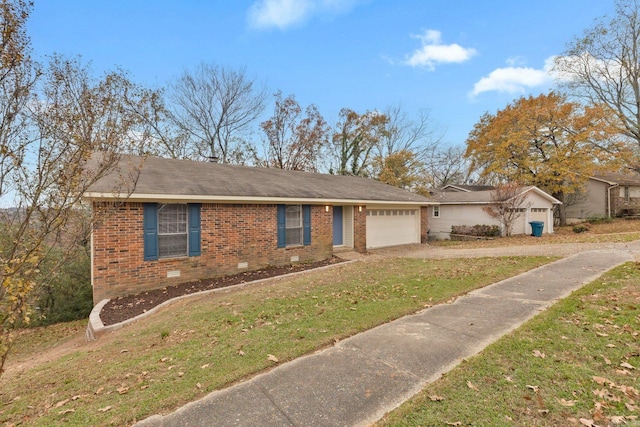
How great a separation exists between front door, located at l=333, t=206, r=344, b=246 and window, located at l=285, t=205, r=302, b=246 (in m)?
2.38

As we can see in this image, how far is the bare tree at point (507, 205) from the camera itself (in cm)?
1667

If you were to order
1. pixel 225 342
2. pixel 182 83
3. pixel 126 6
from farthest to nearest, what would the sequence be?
pixel 182 83
pixel 126 6
pixel 225 342

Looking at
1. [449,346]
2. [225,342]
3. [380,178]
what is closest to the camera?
[449,346]

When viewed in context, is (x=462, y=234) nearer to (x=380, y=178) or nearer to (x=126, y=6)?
(x=380, y=178)

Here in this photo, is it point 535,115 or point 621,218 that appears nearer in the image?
point 535,115

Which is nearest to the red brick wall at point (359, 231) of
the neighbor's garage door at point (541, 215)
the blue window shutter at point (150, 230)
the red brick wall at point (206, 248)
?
the red brick wall at point (206, 248)

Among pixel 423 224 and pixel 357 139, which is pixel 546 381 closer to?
pixel 423 224

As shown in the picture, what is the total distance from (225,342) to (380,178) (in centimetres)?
2536

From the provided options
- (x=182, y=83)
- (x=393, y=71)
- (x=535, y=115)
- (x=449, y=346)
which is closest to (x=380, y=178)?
(x=393, y=71)

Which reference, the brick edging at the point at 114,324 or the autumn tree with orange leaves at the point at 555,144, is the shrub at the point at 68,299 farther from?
the autumn tree with orange leaves at the point at 555,144

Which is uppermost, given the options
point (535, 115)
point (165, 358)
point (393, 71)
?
point (393, 71)

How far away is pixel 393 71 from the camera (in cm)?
2055

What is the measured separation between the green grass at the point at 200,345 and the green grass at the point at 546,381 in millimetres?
1694

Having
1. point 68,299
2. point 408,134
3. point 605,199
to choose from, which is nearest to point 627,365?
point 68,299
